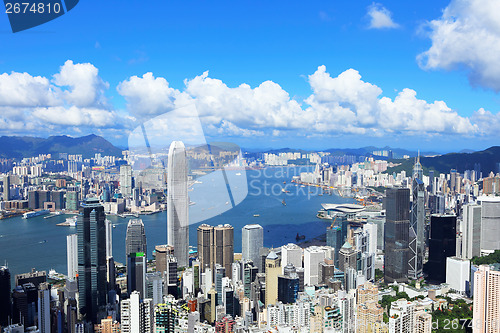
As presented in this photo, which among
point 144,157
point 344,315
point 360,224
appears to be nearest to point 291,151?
point 360,224

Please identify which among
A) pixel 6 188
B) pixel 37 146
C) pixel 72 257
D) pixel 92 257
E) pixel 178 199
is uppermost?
pixel 37 146

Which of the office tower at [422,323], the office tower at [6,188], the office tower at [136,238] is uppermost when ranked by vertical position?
the office tower at [6,188]

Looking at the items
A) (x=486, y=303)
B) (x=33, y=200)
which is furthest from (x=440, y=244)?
(x=33, y=200)

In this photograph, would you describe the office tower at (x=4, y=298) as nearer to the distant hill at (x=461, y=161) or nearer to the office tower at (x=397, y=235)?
the office tower at (x=397, y=235)

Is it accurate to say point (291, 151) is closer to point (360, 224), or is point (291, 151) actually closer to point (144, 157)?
point (360, 224)

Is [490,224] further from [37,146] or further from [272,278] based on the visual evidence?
[37,146]

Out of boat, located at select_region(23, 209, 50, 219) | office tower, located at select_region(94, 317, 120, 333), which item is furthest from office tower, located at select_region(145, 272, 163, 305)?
boat, located at select_region(23, 209, 50, 219)

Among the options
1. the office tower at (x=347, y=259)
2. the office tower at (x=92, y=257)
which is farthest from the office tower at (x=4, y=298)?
the office tower at (x=347, y=259)
